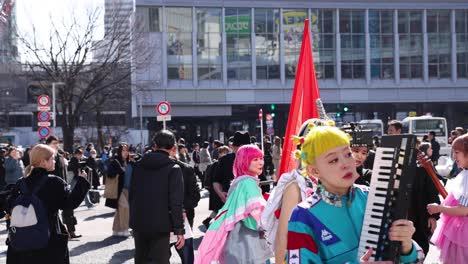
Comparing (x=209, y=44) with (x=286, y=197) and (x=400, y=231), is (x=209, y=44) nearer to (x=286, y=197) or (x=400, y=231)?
(x=286, y=197)

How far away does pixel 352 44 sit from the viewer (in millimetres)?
61719

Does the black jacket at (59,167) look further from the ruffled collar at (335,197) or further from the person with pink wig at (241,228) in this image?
the ruffled collar at (335,197)

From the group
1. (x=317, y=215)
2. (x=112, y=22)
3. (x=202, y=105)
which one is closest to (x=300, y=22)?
(x=202, y=105)

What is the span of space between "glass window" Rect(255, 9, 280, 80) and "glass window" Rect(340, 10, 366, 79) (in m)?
6.35

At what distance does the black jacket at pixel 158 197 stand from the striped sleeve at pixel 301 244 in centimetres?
388

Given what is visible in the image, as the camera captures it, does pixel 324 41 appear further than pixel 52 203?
Yes

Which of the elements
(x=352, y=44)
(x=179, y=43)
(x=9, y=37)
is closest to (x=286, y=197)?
(x=9, y=37)

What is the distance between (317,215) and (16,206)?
3807 millimetres

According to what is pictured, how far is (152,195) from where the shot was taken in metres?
6.95

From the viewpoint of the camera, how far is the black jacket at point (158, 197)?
22.7ft

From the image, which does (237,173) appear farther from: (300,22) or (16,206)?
(300,22)

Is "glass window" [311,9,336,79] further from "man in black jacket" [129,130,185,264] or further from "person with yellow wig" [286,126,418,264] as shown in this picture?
"person with yellow wig" [286,126,418,264]

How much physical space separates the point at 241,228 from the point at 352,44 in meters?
56.8

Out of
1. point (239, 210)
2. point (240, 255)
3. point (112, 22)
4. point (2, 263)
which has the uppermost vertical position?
point (112, 22)
